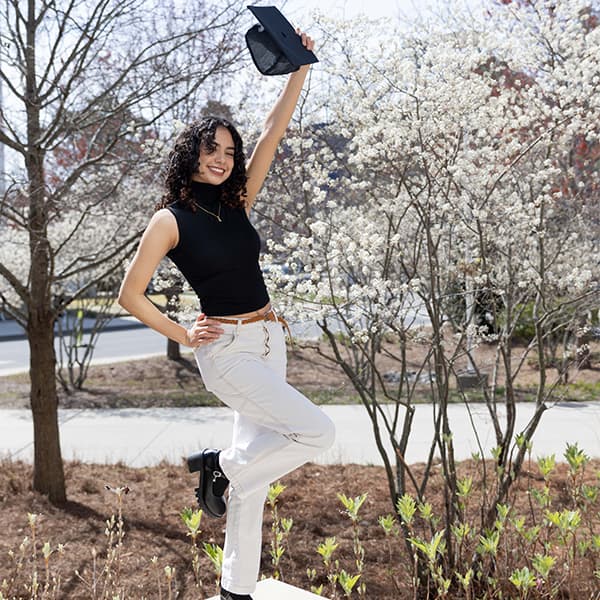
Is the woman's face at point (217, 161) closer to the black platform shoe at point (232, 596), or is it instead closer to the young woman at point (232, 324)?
the young woman at point (232, 324)

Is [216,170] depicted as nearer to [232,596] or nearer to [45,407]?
[232,596]

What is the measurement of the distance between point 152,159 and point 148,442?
3.19m

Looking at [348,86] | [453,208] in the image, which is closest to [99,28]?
[348,86]

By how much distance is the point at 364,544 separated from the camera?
15.3ft

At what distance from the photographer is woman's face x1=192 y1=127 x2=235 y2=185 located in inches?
107

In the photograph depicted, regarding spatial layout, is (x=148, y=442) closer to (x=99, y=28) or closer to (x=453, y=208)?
(x=99, y=28)

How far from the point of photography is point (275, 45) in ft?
9.46

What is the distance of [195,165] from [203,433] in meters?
5.49

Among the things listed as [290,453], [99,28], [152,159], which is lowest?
[290,453]

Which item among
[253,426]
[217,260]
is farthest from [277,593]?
[217,260]

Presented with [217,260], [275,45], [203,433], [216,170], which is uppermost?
[275,45]

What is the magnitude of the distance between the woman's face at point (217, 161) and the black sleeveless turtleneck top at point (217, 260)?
10 cm

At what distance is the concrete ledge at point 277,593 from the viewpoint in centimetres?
316

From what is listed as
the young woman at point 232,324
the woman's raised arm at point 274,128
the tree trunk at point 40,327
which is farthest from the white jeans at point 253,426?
the tree trunk at point 40,327
